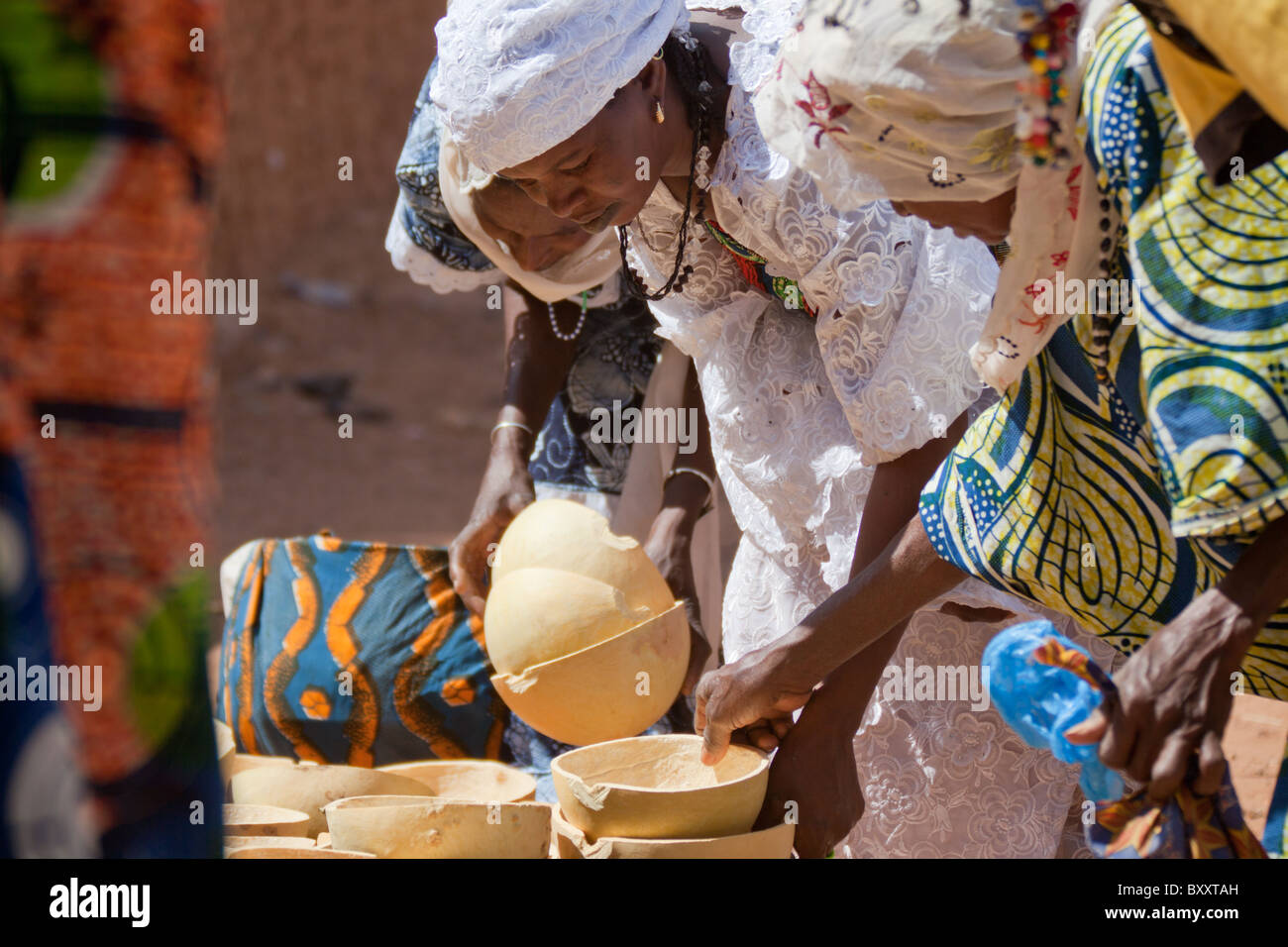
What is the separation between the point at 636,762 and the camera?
2.53 meters

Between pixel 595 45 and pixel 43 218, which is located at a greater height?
pixel 595 45

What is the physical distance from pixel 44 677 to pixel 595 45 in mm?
1657

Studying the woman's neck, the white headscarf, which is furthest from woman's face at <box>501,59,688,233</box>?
the white headscarf

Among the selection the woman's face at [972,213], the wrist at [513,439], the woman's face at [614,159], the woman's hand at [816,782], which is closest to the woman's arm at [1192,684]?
the woman's face at [972,213]

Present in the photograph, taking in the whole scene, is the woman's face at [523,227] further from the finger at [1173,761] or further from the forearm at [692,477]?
the finger at [1173,761]

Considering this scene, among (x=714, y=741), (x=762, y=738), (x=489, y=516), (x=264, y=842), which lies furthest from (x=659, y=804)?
(x=489, y=516)

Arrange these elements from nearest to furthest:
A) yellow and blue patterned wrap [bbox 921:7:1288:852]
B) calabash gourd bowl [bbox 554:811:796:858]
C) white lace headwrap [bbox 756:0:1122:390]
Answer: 1. yellow and blue patterned wrap [bbox 921:7:1288:852]
2. white lace headwrap [bbox 756:0:1122:390]
3. calabash gourd bowl [bbox 554:811:796:858]

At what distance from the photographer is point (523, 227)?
3146mm

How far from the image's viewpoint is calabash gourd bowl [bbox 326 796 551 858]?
2268mm

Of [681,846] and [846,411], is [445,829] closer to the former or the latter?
[681,846]

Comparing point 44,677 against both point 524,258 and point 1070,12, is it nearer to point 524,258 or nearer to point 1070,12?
point 1070,12

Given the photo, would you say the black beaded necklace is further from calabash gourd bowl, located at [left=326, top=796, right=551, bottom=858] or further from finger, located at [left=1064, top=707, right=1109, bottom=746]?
finger, located at [left=1064, top=707, right=1109, bottom=746]

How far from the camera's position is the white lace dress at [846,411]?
8.36ft
